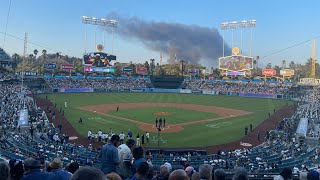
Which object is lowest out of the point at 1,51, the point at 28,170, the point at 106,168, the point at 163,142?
the point at 163,142

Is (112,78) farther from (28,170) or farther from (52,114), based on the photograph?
(28,170)

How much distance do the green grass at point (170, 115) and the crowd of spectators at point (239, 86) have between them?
39.4m

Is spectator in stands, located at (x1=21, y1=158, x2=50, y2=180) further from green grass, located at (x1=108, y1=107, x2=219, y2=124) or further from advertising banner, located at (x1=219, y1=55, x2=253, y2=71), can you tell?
advertising banner, located at (x1=219, y1=55, x2=253, y2=71)

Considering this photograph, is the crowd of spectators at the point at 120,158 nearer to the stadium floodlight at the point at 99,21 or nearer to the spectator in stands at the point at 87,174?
→ the spectator in stands at the point at 87,174

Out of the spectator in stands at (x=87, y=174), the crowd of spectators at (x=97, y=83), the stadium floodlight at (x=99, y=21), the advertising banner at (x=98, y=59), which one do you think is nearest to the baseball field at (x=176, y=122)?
the spectator in stands at (x=87, y=174)

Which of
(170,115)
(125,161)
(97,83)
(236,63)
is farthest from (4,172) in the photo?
(236,63)

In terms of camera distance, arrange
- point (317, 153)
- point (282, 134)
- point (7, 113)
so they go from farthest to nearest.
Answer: point (7, 113), point (282, 134), point (317, 153)

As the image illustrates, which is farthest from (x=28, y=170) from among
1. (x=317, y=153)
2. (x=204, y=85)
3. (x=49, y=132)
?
(x=204, y=85)

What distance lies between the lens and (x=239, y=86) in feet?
302

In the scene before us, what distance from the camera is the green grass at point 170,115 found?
137ft

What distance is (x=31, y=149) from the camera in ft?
69.6

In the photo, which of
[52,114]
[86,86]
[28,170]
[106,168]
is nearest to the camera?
[28,170]

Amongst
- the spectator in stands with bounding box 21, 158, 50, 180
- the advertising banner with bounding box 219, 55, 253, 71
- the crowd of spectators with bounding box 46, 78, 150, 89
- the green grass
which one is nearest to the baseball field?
the green grass

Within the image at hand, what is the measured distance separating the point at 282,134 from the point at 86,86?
6234 cm
